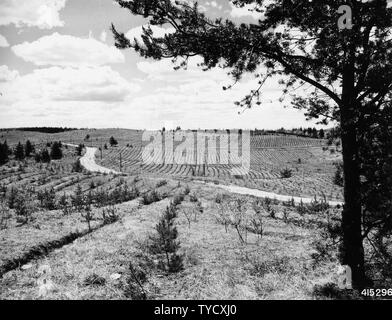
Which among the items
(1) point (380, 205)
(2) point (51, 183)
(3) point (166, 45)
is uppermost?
(3) point (166, 45)

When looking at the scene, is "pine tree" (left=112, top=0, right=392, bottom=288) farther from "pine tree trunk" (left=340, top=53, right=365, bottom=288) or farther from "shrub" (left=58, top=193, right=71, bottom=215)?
"shrub" (left=58, top=193, right=71, bottom=215)

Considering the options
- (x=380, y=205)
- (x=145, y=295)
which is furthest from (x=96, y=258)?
(x=380, y=205)

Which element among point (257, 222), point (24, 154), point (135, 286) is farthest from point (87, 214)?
point (24, 154)

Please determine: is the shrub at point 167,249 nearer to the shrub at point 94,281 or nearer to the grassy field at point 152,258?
the grassy field at point 152,258

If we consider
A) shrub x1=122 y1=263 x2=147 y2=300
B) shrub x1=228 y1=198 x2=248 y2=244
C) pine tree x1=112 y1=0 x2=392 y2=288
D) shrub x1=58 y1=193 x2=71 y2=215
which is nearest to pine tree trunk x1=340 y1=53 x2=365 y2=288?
pine tree x1=112 y1=0 x2=392 y2=288

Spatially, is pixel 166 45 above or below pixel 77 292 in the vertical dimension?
above

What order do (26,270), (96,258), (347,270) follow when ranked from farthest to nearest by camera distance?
(96,258)
(26,270)
(347,270)

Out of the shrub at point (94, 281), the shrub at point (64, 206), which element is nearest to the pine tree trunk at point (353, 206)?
the shrub at point (94, 281)

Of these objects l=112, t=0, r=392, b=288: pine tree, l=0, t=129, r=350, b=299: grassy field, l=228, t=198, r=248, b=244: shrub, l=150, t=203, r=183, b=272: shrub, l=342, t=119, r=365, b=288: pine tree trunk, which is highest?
l=112, t=0, r=392, b=288: pine tree

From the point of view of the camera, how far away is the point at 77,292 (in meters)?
5.07
